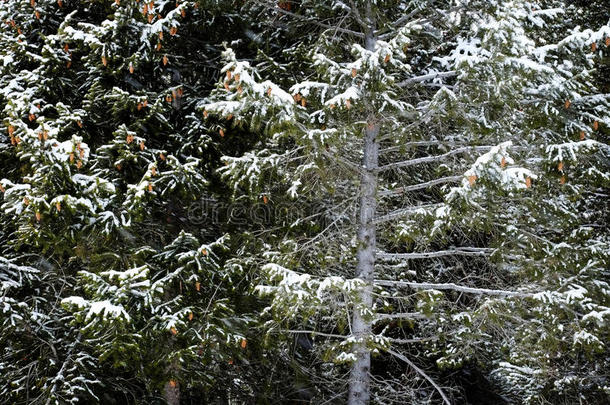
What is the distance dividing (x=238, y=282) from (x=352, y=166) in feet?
6.78

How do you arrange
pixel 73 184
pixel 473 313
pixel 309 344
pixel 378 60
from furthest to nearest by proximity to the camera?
pixel 309 344, pixel 473 313, pixel 73 184, pixel 378 60

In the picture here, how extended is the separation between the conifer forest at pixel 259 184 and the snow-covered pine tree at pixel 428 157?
4 cm

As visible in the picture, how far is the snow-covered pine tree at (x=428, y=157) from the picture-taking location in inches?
240

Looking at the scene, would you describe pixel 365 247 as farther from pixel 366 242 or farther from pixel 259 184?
pixel 259 184

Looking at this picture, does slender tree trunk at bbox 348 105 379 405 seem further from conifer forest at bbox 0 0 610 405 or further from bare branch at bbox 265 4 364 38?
bare branch at bbox 265 4 364 38

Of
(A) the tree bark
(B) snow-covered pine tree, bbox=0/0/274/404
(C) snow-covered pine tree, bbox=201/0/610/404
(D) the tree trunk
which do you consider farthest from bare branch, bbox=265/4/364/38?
(D) the tree trunk

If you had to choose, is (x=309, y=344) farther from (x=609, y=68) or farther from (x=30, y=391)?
(x=609, y=68)

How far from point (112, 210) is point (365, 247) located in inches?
128

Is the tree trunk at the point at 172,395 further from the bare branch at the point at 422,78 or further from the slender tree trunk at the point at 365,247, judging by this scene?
the bare branch at the point at 422,78

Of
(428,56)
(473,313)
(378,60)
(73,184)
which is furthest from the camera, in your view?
(428,56)

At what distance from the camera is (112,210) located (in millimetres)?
6715

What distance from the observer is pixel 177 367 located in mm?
6695

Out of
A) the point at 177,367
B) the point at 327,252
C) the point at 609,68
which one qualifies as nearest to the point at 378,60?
the point at 327,252

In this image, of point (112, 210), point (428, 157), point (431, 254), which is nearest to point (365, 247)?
point (431, 254)
